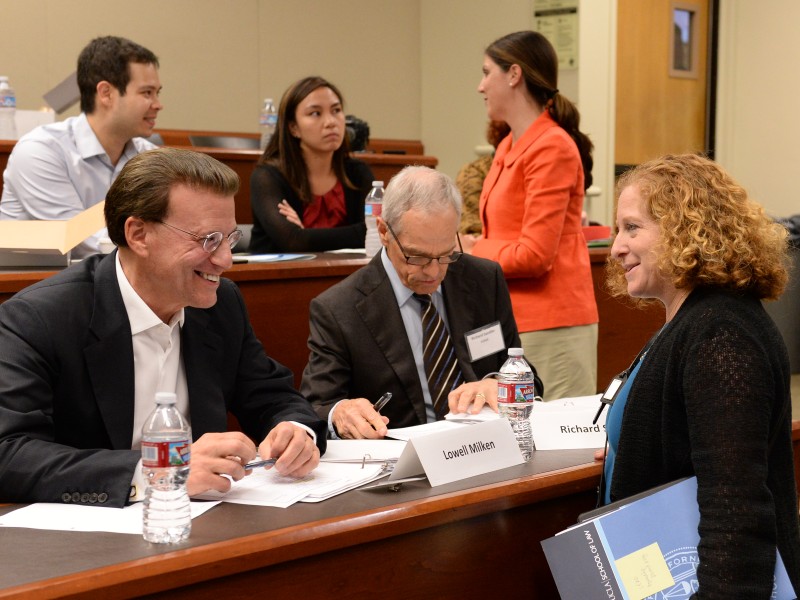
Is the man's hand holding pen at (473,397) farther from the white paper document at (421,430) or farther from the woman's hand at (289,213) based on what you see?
the woman's hand at (289,213)

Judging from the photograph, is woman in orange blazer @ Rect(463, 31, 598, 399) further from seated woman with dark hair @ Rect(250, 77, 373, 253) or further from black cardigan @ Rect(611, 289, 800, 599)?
black cardigan @ Rect(611, 289, 800, 599)

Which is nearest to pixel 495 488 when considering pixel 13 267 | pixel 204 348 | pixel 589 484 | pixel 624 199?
pixel 589 484

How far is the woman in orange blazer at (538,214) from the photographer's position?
304 centimetres

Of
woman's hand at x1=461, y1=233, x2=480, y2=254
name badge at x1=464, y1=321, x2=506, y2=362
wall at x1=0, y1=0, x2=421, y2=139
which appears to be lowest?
name badge at x1=464, y1=321, x2=506, y2=362

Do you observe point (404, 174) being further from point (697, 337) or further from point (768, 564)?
point (768, 564)

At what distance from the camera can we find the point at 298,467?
5.68ft

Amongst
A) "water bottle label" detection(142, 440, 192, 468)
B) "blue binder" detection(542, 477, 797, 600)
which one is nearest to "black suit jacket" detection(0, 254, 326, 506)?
"water bottle label" detection(142, 440, 192, 468)

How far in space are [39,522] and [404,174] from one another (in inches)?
49.4

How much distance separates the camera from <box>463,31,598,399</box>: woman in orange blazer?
304 centimetres

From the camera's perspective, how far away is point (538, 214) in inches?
119

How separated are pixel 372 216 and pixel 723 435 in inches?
103

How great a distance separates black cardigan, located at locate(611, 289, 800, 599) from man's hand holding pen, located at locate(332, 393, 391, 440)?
569 mm

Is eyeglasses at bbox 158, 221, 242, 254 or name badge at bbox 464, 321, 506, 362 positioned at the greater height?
eyeglasses at bbox 158, 221, 242, 254

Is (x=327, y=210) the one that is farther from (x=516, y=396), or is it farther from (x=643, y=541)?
(x=643, y=541)
